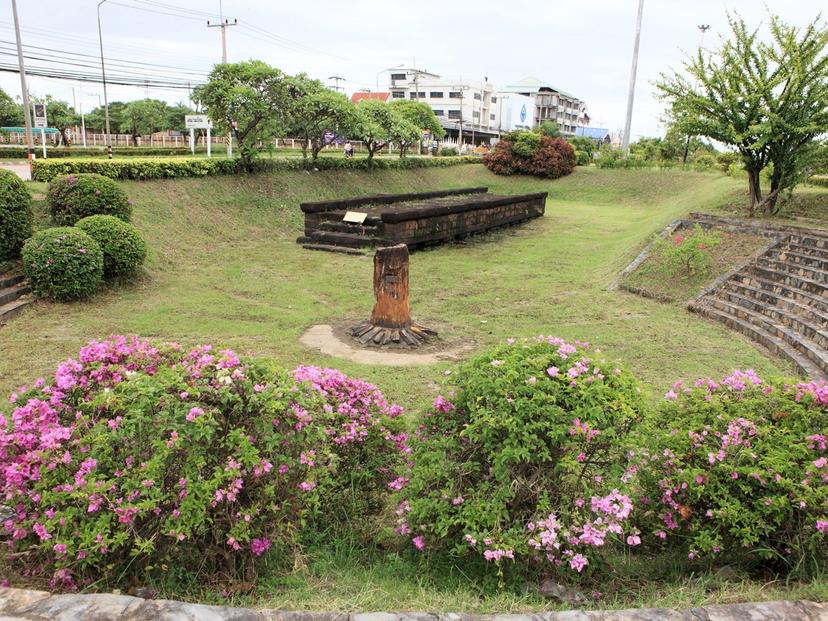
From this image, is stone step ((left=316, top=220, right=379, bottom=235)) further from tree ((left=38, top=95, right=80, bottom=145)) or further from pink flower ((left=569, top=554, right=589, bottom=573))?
tree ((left=38, top=95, right=80, bottom=145))

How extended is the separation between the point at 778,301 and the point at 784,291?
296 mm

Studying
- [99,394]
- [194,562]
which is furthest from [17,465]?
[194,562]

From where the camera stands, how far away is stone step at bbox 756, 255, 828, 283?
27.2 feet

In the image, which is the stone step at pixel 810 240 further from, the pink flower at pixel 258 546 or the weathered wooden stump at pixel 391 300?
the pink flower at pixel 258 546

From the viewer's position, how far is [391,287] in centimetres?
730

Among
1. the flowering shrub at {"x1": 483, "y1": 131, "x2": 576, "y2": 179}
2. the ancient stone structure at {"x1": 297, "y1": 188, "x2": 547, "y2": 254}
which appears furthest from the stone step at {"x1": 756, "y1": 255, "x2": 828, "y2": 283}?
the flowering shrub at {"x1": 483, "y1": 131, "x2": 576, "y2": 179}

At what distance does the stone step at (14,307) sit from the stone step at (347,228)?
6.90 meters

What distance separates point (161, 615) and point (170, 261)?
1006cm

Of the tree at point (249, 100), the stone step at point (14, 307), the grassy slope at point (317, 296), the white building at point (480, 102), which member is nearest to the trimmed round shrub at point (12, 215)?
the stone step at point (14, 307)

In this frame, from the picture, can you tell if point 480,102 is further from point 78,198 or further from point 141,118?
point 78,198

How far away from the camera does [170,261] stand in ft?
36.7

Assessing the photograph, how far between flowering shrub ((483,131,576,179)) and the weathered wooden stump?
2134 cm

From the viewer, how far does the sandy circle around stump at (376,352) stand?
6500mm

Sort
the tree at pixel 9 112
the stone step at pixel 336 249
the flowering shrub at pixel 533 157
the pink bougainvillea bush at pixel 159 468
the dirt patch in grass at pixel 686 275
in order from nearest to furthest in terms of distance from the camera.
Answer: the pink bougainvillea bush at pixel 159 468
the dirt patch in grass at pixel 686 275
the stone step at pixel 336 249
the flowering shrub at pixel 533 157
the tree at pixel 9 112
